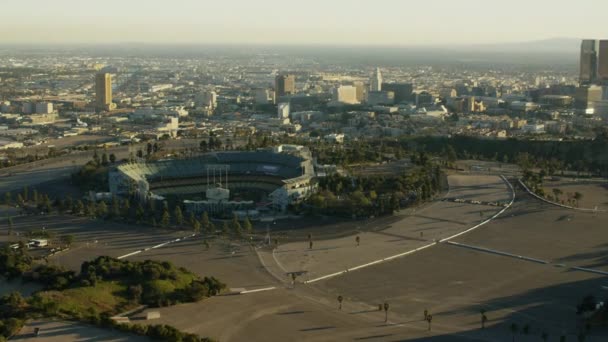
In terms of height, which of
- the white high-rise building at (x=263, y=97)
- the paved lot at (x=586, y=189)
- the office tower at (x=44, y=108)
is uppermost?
the white high-rise building at (x=263, y=97)

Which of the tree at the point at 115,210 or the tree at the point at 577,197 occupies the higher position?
the tree at the point at 577,197

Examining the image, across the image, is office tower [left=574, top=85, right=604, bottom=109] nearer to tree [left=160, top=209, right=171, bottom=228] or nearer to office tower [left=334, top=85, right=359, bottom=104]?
office tower [left=334, top=85, right=359, bottom=104]

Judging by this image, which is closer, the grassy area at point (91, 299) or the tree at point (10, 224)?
the grassy area at point (91, 299)

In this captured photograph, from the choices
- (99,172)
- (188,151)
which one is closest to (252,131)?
(188,151)

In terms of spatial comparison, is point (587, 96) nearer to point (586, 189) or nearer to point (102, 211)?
point (586, 189)

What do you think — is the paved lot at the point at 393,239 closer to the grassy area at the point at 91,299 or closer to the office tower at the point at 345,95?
the grassy area at the point at 91,299

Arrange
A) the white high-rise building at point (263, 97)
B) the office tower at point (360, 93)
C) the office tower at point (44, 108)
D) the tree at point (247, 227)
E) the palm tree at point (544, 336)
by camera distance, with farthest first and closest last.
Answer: the office tower at point (360, 93) < the white high-rise building at point (263, 97) < the office tower at point (44, 108) < the tree at point (247, 227) < the palm tree at point (544, 336)

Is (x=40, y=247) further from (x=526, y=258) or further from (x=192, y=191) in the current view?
(x=526, y=258)

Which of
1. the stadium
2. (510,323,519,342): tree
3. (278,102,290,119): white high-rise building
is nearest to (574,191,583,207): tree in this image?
the stadium

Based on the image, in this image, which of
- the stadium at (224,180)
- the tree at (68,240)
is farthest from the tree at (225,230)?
the tree at (68,240)
